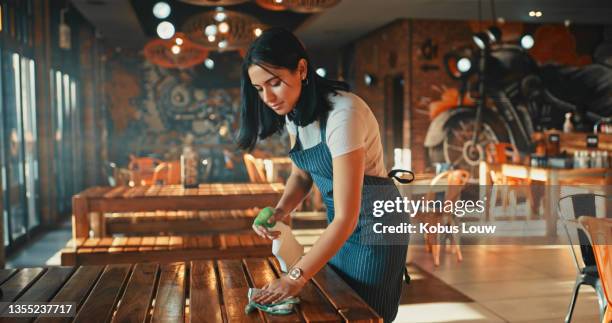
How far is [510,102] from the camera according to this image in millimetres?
10094

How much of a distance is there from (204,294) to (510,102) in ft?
30.6

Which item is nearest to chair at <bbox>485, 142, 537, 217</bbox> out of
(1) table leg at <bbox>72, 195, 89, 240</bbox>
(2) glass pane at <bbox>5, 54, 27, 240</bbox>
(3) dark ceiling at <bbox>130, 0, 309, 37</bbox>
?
(3) dark ceiling at <bbox>130, 0, 309, 37</bbox>

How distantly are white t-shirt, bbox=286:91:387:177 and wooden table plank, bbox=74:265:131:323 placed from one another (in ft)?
2.27

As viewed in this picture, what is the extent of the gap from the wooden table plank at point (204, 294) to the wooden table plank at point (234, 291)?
0.02 m

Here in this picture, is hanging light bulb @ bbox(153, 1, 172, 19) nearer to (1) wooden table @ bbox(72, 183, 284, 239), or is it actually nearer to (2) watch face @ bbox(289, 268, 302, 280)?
(1) wooden table @ bbox(72, 183, 284, 239)

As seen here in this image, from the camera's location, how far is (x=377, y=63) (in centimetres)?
1129

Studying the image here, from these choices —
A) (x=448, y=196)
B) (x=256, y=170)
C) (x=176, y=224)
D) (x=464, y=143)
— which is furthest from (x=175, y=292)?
(x=464, y=143)

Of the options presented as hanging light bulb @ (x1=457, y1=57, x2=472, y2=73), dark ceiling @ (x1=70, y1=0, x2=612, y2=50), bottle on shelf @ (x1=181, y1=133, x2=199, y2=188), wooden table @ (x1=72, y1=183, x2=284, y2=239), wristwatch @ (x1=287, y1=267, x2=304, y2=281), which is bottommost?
wooden table @ (x1=72, y1=183, x2=284, y2=239)

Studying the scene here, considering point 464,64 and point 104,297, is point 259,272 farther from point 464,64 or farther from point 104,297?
point 464,64

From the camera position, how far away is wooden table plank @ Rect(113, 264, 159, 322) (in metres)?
1.47

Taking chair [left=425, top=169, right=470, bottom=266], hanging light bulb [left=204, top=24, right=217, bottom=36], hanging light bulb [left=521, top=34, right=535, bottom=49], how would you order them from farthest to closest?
hanging light bulb [left=521, top=34, right=535, bottom=49] → hanging light bulb [left=204, top=24, right=217, bottom=36] → chair [left=425, top=169, right=470, bottom=266]

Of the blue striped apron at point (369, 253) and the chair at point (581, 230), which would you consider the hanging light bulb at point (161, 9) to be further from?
the blue striped apron at point (369, 253)

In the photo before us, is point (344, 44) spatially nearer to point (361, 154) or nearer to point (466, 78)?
point (466, 78)

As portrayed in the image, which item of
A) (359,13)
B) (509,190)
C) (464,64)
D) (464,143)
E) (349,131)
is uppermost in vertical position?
(359,13)
